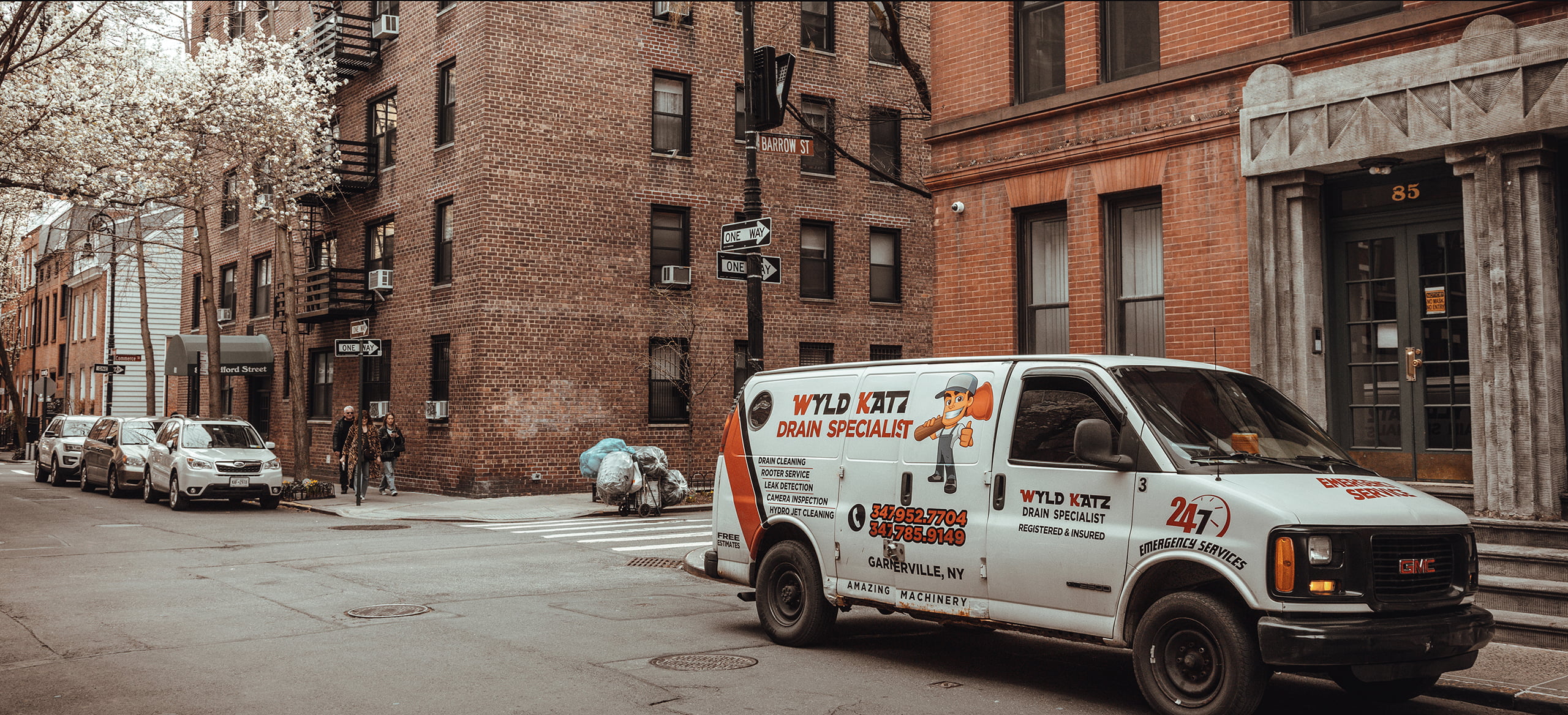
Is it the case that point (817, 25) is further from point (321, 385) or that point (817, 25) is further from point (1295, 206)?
point (1295, 206)

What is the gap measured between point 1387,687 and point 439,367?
2194 cm

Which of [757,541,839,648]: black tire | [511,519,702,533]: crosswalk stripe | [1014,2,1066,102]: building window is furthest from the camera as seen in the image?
[511,519,702,533]: crosswalk stripe

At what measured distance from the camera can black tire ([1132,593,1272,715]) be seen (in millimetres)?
6016

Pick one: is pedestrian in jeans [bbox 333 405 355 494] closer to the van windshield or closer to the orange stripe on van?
the orange stripe on van

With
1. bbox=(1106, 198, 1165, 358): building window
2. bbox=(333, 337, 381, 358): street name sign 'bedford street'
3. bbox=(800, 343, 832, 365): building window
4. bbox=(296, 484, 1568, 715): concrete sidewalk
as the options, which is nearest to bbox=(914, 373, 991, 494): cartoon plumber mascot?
bbox=(296, 484, 1568, 715): concrete sidewalk

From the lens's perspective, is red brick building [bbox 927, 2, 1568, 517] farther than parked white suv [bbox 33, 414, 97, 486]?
No

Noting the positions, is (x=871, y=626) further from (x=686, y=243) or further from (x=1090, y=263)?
(x=686, y=243)

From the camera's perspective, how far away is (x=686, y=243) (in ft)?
88.3

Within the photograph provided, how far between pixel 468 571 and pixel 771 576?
5049mm

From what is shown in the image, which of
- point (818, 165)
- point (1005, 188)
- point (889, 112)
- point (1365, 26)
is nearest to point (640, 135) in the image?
point (818, 165)

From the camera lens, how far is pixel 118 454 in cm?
2392

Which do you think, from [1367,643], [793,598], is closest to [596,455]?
[793,598]

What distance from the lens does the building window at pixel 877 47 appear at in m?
29.8

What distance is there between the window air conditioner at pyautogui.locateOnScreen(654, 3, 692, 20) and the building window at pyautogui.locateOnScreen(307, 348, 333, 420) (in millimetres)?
11726
